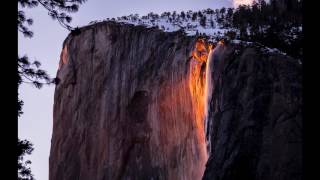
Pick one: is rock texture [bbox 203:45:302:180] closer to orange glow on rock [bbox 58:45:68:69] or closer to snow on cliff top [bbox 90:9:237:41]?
snow on cliff top [bbox 90:9:237:41]

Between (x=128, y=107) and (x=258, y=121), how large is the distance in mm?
17738

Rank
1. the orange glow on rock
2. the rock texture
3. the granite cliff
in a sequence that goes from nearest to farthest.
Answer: the rock texture < the granite cliff < the orange glow on rock

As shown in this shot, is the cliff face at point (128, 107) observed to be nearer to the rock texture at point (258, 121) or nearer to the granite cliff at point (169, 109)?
the granite cliff at point (169, 109)

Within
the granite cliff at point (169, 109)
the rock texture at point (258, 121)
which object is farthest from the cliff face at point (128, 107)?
the rock texture at point (258, 121)

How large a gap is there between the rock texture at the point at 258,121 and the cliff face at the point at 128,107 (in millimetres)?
7045

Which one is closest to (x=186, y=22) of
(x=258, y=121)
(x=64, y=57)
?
(x=64, y=57)

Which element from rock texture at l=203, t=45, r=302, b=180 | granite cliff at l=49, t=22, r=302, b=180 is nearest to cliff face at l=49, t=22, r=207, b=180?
granite cliff at l=49, t=22, r=302, b=180

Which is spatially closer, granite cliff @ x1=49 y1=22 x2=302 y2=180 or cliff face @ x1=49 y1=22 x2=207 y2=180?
granite cliff @ x1=49 y1=22 x2=302 y2=180

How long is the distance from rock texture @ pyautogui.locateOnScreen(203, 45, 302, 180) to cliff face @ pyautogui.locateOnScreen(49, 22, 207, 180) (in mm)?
7045

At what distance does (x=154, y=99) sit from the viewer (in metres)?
30.5

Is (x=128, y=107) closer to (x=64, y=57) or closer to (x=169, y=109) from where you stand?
(x=169, y=109)

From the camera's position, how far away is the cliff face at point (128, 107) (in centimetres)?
2692

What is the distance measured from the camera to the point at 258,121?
52.8ft

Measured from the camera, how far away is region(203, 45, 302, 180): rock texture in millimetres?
15078
